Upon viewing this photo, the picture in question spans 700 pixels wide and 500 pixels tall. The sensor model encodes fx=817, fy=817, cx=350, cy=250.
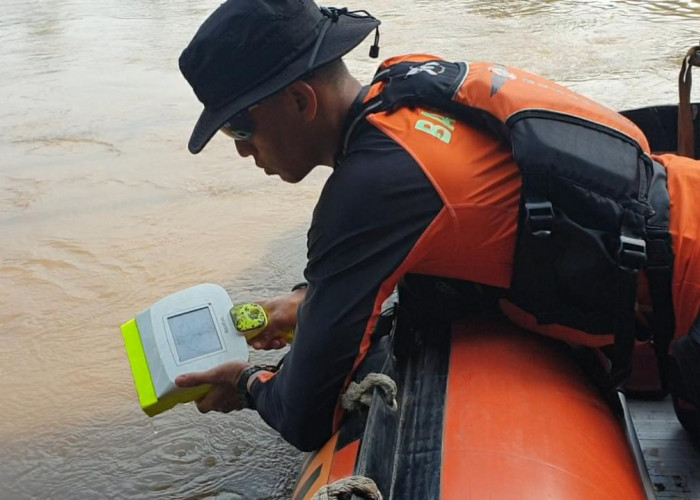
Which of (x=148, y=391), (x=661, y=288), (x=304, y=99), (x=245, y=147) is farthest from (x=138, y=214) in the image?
(x=661, y=288)

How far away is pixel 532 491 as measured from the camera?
1.49 metres

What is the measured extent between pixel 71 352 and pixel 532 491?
261 centimetres

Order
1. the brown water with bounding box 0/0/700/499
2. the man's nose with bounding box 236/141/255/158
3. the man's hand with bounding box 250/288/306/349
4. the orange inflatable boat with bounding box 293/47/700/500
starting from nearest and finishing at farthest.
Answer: the orange inflatable boat with bounding box 293/47/700/500 → the man's nose with bounding box 236/141/255/158 → the man's hand with bounding box 250/288/306/349 → the brown water with bounding box 0/0/700/499

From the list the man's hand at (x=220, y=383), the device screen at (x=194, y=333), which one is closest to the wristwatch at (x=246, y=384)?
the man's hand at (x=220, y=383)

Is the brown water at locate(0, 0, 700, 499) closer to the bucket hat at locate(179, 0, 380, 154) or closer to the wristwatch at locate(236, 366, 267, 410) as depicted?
the wristwatch at locate(236, 366, 267, 410)

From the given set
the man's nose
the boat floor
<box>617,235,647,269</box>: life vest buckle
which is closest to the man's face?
the man's nose

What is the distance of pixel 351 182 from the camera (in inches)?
67.5

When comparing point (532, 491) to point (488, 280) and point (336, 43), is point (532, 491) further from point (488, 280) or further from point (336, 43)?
point (336, 43)

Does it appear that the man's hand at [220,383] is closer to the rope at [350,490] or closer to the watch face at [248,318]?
the watch face at [248,318]

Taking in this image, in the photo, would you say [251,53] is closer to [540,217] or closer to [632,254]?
[540,217]

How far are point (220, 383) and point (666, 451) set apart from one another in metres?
1.13

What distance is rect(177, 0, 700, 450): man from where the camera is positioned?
67.0 inches

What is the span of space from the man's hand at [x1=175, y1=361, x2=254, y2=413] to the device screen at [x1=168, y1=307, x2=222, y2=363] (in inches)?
3.4

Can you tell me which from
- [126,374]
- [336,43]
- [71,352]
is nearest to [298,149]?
[336,43]
